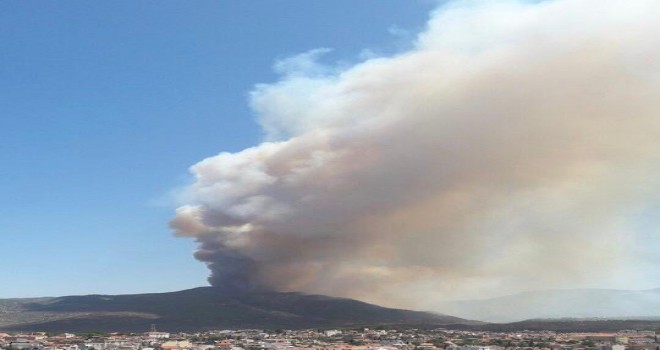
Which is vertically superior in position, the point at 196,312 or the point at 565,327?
the point at 196,312

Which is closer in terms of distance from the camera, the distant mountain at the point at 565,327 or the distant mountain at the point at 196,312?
the distant mountain at the point at 565,327

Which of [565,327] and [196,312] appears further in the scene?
[196,312]

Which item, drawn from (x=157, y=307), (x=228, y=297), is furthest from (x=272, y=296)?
(x=157, y=307)

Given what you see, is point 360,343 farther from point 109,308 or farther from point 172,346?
point 109,308

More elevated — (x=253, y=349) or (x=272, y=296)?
(x=272, y=296)

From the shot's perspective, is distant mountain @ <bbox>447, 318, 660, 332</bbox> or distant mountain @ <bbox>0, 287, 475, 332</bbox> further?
distant mountain @ <bbox>0, 287, 475, 332</bbox>

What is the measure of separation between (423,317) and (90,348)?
113 metres

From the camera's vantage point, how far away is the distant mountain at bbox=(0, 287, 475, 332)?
135 meters

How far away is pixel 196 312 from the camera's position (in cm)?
15562

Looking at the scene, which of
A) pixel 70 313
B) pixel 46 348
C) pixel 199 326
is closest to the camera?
pixel 46 348

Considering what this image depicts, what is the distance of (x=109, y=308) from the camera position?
166m

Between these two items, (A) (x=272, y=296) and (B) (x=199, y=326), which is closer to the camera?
(B) (x=199, y=326)

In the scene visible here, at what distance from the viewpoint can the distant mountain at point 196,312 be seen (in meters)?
135

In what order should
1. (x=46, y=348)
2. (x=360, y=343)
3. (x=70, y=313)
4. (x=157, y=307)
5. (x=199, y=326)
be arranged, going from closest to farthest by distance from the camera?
(x=46, y=348)
(x=360, y=343)
(x=199, y=326)
(x=70, y=313)
(x=157, y=307)
